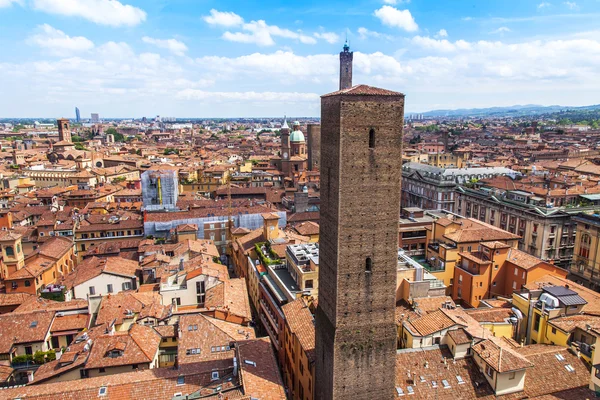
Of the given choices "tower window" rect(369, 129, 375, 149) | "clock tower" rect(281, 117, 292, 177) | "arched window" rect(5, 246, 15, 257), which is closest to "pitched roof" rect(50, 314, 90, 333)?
"arched window" rect(5, 246, 15, 257)

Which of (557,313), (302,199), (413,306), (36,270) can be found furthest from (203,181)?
(557,313)

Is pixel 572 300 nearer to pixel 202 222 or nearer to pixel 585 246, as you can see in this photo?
pixel 585 246

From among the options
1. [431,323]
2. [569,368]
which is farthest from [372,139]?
[569,368]

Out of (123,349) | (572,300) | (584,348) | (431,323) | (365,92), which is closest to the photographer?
(365,92)

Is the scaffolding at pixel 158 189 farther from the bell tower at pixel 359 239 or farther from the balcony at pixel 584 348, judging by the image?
the balcony at pixel 584 348

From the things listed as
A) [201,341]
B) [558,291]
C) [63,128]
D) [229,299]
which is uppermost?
[63,128]

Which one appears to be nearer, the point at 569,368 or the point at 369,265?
the point at 369,265

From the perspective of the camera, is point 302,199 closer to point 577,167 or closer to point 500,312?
point 500,312
